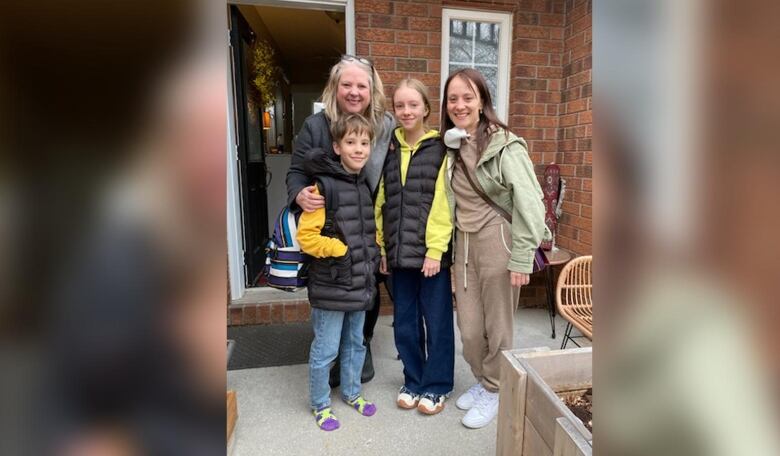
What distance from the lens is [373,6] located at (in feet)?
9.98

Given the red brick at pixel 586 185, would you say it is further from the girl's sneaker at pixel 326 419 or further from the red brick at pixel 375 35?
the girl's sneaker at pixel 326 419

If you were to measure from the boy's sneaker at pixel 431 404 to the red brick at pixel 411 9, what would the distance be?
8.01ft

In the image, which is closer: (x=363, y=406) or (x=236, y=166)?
(x=363, y=406)

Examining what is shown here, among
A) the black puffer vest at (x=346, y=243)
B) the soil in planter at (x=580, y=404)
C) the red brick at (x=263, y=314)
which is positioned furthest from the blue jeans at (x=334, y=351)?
the red brick at (x=263, y=314)

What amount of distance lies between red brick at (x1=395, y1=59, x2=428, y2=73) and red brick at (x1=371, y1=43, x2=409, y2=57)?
0.15 ft

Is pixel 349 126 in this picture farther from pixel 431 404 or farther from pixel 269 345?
pixel 269 345

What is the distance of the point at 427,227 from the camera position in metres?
2.12

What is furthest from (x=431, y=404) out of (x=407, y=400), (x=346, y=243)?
(x=346, y=243)

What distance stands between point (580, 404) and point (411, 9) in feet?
8.66

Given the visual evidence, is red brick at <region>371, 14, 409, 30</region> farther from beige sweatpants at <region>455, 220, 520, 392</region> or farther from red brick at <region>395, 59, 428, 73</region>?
beige sweatpants at <region>455, 220, 520, 392</region>

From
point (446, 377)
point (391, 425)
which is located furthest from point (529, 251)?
point (391, 425)

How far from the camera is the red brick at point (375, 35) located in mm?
3052
